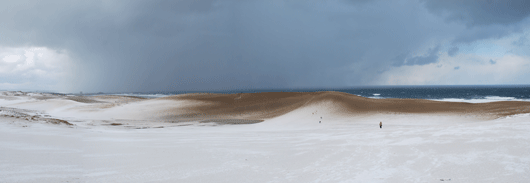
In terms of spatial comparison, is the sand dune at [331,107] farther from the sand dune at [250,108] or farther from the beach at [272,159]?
the beach at [272,159]

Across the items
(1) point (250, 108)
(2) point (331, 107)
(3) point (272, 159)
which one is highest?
(2) point (331, 107)

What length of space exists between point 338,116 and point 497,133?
10.8m

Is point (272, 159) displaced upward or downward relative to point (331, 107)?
downward

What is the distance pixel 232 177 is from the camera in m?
4.36

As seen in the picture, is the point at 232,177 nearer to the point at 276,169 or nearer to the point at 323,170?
the point at 276,169

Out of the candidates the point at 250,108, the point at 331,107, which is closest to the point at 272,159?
the point at 331,107

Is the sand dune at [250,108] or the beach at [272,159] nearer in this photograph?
the beach at [272,159]

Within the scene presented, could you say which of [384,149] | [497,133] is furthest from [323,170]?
[497,133]

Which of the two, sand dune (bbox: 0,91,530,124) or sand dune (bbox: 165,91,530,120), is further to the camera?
sand dune (bbox: 0,91,530,124)

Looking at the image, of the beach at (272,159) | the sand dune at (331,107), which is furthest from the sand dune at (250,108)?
the beach at (272,159)

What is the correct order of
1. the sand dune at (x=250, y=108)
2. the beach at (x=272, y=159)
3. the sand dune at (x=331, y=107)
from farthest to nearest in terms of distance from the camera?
the sand dune at (x=250, y=108), the sand dune at (x=331, y=107), the beach at (x=272, y=159)

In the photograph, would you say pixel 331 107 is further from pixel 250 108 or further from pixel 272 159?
pixel 272 159

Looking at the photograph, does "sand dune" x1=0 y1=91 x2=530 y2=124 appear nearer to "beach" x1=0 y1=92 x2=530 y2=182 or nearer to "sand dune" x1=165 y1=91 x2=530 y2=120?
"sand dune" x1=165 y1=91 x2=530 y2=120

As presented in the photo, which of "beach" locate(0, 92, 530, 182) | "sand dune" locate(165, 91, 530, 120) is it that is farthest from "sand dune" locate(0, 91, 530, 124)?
"beach" locate(0, 92, 530, 182)
